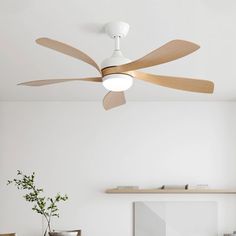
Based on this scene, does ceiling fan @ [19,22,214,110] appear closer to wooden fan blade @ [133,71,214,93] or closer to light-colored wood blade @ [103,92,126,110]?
wooden fan blade @ [133,71,214,93]

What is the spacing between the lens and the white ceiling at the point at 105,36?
2.74 meters

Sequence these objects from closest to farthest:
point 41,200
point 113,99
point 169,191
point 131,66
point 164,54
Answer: point 164,54 → point 131,66 → point 113,99 → point 41,200 → point 169,191

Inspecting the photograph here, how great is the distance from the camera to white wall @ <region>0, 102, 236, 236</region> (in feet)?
16.9

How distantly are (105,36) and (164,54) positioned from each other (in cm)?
90

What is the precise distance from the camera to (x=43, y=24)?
3014 millimetres

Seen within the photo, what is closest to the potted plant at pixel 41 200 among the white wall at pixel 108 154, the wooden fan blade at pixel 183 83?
the white wall at pixel 108 154

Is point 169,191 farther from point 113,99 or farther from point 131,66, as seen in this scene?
point 131,66

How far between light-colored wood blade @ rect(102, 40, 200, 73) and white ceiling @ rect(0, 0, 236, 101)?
0.39 meters

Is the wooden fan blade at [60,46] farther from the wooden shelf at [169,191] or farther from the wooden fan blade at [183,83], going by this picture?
the wooden shelf at [169,191]

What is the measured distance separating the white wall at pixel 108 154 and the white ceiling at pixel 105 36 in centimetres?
80

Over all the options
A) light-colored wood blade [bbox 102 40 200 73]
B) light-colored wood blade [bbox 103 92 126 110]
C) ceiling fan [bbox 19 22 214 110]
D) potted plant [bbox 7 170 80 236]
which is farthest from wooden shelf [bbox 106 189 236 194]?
light-colored wood blade [bbox 102 40 200 73]

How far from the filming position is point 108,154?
5281 millimetres

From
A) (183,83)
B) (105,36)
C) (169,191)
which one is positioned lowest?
(169,191)

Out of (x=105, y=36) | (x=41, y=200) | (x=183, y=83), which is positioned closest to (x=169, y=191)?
(x=41, y=200)
